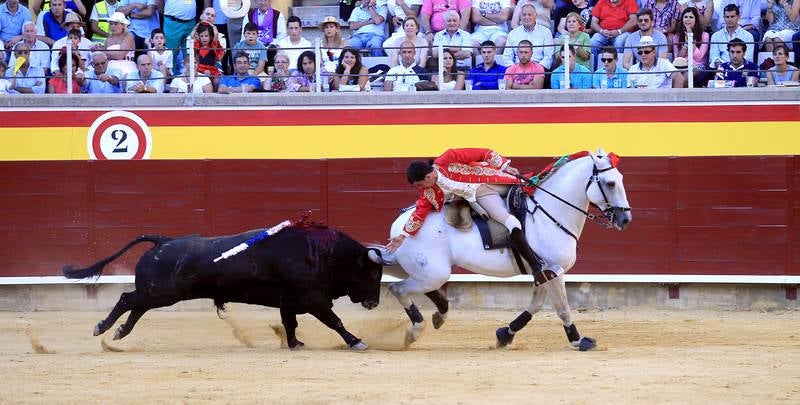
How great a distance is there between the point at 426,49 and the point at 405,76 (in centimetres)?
42

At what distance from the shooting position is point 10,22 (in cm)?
1506

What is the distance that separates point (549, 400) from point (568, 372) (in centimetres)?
96

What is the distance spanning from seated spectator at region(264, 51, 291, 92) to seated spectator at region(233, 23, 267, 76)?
0.17 meters

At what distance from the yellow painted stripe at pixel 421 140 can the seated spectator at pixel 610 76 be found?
48 centimetres

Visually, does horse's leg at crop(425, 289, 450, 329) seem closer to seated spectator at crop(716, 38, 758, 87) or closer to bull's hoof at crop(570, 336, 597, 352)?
bull's hoof at crop(570, 336, 597, 352)

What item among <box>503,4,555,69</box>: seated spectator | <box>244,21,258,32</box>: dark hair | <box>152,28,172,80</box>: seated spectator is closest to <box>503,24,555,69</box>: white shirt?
<box>503,4,555,69</box>: seated spectator

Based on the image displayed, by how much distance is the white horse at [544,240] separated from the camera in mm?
9703

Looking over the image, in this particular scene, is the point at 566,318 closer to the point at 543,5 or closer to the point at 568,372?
the point at 568,372

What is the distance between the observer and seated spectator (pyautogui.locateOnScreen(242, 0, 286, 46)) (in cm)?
1478

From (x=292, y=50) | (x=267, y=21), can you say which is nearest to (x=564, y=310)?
(x=292, y=50)

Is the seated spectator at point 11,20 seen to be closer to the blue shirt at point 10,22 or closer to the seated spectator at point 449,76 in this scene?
the blue shirt at point 10,22

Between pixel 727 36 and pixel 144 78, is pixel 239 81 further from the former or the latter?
pixel 727 36

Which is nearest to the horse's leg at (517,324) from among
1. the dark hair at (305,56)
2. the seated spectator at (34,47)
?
the dark hair at (305,56)

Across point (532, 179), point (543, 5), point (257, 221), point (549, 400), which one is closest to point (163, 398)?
point (549, 400)
